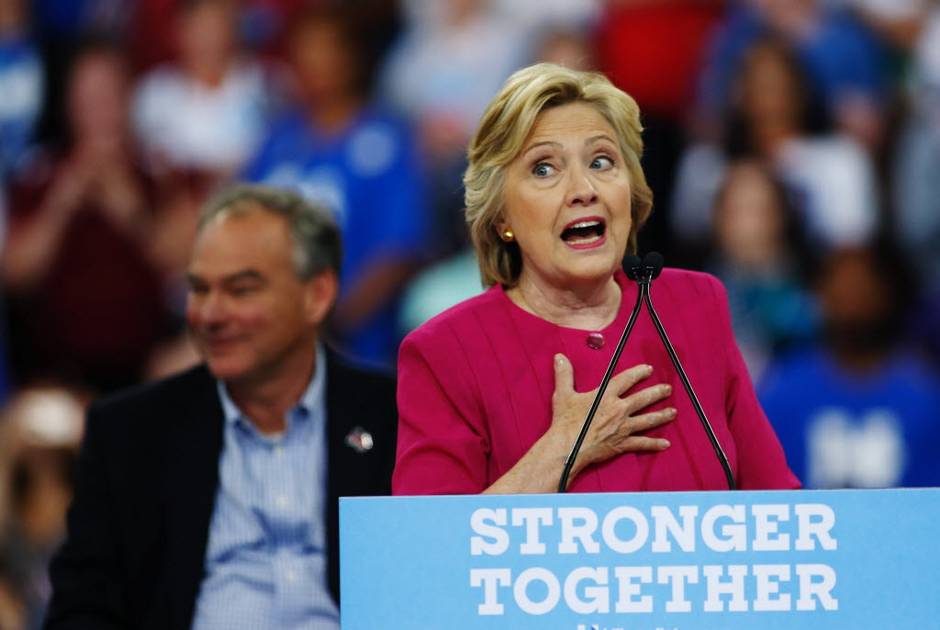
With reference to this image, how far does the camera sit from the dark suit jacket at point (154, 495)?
2.76 meters

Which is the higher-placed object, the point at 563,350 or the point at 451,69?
the point at 451,69

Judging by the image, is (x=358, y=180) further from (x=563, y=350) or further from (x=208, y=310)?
(x=563, y=350)

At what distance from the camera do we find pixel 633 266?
6.84ft

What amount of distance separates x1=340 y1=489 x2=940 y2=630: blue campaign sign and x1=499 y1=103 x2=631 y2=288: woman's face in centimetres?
47

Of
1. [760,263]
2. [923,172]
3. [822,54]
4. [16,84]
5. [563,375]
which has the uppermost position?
[16,84]

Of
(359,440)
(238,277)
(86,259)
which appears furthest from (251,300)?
(86,259)

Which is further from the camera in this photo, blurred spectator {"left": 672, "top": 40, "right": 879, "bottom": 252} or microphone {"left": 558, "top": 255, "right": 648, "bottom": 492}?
blurred spectator {"left": 672, "top": 40, "right": 879, "bottom": 252}

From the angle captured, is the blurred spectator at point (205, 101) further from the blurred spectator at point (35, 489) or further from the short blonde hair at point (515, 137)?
the short blonde hair at point (515, 137)

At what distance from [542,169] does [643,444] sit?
1.40ft

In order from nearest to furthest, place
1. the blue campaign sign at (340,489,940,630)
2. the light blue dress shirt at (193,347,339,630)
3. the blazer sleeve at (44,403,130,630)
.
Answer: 1. the blue campaign sign at (340,489,940,630)
2. the blazer sleeve at (44,403,130,630)
3. the light blue dress shirt at (193,347,339,630)

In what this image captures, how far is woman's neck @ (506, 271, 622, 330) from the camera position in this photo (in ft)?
7.30

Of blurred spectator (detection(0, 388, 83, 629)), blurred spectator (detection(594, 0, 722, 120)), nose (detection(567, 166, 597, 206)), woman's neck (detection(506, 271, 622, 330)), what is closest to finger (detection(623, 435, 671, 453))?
woman's neck (detection(506, 271, 622, 330))

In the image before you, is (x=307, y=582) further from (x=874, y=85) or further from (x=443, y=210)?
(x=874, y=85)

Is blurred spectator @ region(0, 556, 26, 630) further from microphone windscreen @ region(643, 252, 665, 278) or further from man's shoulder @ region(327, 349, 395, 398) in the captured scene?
microphone windscreen @ region(643, 252, 665, 278)
